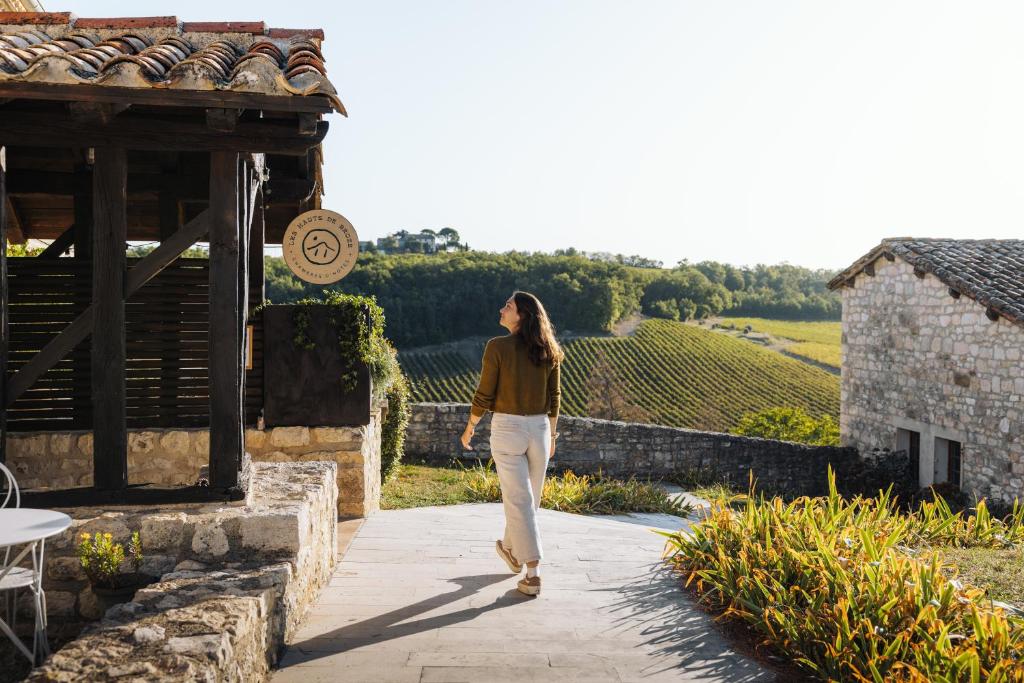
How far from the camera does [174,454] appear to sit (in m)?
5.84

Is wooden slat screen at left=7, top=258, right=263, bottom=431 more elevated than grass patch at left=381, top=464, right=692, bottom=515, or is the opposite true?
wooden slat screen at left=7, top=258, right=263, bottom=431

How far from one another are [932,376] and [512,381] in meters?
10.9

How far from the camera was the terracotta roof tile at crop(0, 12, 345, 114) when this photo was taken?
3.67 m

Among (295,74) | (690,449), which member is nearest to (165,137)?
(295,74)

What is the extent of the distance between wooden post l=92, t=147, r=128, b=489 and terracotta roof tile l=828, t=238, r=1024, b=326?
1080cm

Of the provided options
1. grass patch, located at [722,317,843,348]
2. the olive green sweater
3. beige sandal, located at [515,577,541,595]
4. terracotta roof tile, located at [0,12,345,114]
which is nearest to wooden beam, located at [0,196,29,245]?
terracotta roof tile, located at [0,12,345,114]

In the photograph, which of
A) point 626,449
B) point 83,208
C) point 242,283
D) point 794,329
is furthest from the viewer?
point 794,329

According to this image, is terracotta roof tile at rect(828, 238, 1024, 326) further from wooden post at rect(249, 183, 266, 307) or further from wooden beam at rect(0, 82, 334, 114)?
wooden beam at rect(0, 82, 334, 114)

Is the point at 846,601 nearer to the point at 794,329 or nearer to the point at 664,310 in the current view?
the point at 664,310

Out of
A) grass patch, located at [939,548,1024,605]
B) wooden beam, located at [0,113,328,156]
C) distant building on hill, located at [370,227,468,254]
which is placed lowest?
grass patch, located at [939,548,1024,605]

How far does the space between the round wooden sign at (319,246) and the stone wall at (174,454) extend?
4.15 ft

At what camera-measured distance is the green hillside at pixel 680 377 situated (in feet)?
131

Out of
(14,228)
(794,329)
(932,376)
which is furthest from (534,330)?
(794,329)

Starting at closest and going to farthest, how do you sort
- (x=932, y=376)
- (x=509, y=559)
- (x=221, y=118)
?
1. (x=221, y=118)
2. (x=509, y=559)
3. (x=932, y=376)
